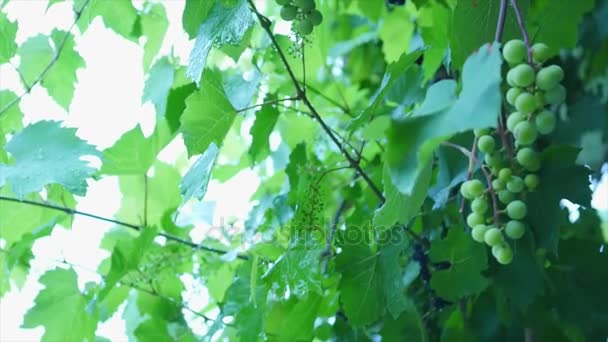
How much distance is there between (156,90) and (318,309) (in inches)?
14.7

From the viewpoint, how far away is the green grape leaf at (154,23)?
1043mm

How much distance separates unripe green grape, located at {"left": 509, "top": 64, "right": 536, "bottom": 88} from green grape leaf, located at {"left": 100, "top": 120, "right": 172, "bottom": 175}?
22.6 inches

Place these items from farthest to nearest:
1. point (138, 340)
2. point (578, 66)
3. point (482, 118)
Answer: point (578, 66), point (138, 340), point (482, 118)

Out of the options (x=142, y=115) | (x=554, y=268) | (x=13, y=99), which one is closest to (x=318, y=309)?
(x=554, y=268)

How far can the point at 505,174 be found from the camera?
59cm

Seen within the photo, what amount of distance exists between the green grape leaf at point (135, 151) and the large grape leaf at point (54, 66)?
115 millimetres

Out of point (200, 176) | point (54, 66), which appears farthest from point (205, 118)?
point (54, 66)

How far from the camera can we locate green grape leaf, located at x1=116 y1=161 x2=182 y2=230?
3.52 feet

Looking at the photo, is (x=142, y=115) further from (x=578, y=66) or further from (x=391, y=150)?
(x=578, y=66)

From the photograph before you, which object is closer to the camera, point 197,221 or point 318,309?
point 318,309

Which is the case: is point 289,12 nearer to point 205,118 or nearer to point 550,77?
point 205,118

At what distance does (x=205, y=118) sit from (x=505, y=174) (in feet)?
1.00

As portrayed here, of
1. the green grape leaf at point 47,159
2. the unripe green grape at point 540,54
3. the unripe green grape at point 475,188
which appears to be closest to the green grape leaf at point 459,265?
the unripe green grape at point 475,188

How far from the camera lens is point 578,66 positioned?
5.18ft
